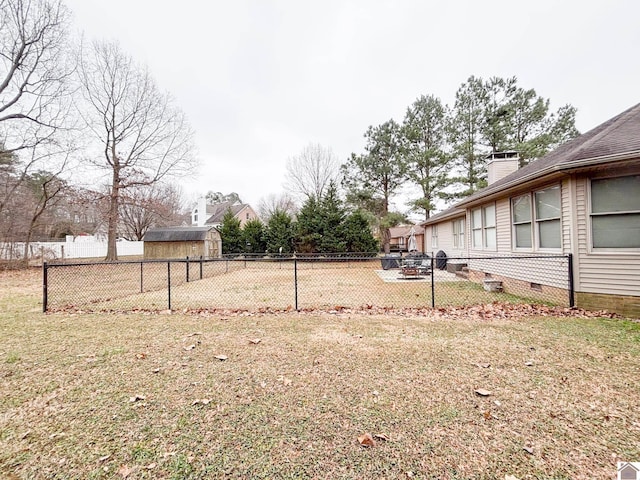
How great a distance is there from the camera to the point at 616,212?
5.33 meters

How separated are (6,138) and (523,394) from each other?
2365 centimetres

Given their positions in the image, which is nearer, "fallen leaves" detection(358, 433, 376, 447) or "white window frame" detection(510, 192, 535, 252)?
"fallen leaves" detection(358, 433, 376, 447)

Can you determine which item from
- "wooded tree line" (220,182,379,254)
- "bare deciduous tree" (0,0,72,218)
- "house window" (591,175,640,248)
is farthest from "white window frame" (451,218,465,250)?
"bare deciduous tree" (0,0,72,218)

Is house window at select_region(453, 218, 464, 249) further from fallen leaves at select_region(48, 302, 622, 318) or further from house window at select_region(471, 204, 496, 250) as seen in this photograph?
fallen leaves at select_region(48, 302, 622, 318)

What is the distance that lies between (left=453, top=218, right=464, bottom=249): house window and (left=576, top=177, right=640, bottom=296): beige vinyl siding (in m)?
7.41

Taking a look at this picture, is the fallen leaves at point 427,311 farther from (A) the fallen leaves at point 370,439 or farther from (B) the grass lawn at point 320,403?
(A) the fallen leaves at point 370,439

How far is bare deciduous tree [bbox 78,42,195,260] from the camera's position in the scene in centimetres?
1770

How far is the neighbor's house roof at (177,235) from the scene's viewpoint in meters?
21.9

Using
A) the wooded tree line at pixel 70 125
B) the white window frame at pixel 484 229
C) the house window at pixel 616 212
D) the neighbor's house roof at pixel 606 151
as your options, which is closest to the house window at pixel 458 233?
the white window frame at pixel 484 229

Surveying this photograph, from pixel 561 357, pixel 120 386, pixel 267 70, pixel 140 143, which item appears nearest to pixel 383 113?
pixel 267 70

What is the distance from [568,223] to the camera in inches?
231

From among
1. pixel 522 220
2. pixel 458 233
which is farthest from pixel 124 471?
pixel 458 233

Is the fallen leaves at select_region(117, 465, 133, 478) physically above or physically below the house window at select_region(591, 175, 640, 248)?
below

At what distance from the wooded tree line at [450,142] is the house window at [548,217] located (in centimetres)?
1275
